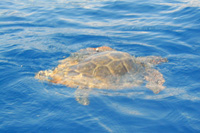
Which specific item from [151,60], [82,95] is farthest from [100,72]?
[151,60]

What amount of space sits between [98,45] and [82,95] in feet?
13.4

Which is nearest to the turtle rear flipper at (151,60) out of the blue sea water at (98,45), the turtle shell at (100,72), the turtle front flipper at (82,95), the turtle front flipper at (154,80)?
the blue sea water at (98,45)

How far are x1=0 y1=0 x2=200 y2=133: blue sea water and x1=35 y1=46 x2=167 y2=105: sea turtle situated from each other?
24 cm

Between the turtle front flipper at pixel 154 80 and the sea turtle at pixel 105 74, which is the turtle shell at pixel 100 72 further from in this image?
the turtle front flipper at pixel 154 80

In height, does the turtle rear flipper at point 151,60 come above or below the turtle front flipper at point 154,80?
above

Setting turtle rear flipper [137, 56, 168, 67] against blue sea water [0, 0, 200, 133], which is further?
turtle rear flipper [137, 56, 168, 67]

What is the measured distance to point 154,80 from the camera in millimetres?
6832

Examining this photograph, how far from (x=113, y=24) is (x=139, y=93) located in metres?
6.77

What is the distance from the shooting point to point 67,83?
6656 millimetres

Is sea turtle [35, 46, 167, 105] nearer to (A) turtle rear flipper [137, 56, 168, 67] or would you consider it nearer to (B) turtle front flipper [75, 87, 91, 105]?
(B) turtle front flipper [75, 87, 91, 105]

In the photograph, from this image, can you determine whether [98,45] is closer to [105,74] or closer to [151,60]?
[151,60]

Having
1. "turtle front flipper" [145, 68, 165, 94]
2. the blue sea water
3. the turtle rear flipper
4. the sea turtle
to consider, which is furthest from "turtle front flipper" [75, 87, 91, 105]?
the turtle rear flipper

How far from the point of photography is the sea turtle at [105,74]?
6.58m

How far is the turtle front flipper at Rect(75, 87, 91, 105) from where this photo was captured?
231 inches
